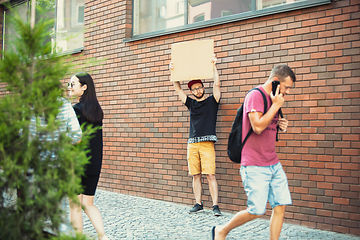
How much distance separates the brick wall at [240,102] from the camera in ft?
13.8

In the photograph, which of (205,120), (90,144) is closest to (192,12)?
(205,120)

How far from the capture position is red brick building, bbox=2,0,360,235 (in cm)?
423

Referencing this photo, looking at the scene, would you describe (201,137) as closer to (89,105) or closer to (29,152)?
(89,105)

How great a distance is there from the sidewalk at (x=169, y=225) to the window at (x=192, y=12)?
2822 millimetres

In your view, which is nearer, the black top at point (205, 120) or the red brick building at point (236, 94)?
the red brick building at point (236, 94)

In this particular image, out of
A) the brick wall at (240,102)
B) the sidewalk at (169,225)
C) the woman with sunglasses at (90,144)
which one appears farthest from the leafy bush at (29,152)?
the brick wall at (240,102)

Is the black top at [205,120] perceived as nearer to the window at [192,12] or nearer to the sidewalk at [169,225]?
the sidewalk at [169,225]

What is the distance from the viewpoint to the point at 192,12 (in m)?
5.91

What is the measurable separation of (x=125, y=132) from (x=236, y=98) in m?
2.49

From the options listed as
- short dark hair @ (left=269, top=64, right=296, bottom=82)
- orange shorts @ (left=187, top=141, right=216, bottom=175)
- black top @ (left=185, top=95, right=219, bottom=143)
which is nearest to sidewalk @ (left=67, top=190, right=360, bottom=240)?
orange shorts @ (left=187, top=141, right=216, bottom=175)

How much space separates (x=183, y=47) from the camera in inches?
197

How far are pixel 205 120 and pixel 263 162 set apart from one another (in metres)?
2.02

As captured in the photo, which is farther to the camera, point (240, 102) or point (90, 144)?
point (240, 102)

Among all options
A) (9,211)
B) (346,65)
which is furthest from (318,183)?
(9,211)
